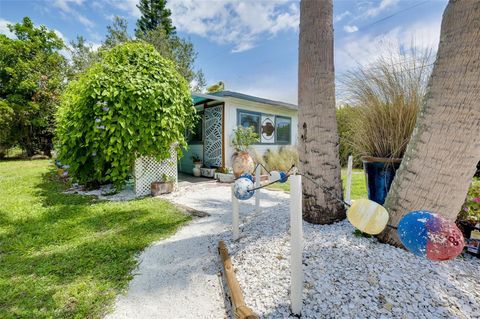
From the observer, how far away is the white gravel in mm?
1447

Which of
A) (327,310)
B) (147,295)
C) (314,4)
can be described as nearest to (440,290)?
(327,310)

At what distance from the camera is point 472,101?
1513mm

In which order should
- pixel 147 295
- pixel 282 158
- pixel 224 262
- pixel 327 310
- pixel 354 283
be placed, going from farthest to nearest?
1. pixel 282 158
2. pixel 224 262
3. pixel 147 295
4. pixel 354 283
5. pixel 327 310

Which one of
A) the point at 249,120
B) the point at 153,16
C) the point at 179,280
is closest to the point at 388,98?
the point at 179,280

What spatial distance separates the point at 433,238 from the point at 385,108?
6.35 ft

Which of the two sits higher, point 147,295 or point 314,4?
point 314,4

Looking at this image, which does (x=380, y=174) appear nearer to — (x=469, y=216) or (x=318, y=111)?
(x=469, y=216)

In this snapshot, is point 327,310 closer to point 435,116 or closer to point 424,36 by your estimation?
point 435,116

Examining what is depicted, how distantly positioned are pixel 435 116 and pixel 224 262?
2.11m

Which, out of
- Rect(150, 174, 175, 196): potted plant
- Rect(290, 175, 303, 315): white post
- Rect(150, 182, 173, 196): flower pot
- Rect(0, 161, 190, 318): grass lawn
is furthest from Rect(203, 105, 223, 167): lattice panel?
Rect(290, 175, 303, 315): white post

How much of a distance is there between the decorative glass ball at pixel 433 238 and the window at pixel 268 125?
761 centimetres

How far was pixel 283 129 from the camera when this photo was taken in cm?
1026

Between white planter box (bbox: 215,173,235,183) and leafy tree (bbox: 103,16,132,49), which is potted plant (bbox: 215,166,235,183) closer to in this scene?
white planter box (bbox: 215,173,235,183)

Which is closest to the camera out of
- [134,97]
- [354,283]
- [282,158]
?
[354,283]
